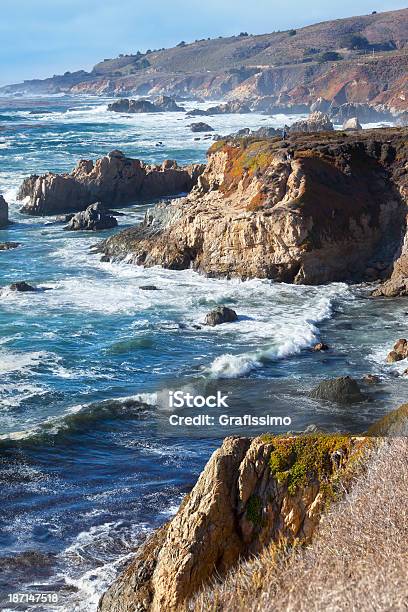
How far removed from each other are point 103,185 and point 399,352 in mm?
35732

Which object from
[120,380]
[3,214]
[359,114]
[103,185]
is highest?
[359,114]

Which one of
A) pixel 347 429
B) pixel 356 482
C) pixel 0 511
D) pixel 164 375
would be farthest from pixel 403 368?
pixel 356 482

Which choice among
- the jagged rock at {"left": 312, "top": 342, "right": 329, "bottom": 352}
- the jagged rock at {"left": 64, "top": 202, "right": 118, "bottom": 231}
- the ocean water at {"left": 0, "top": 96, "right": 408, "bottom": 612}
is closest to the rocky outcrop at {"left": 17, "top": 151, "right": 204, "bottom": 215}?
the jagged rock at {"left": 64, "top": 202, "right": 118, "bottom": 231}

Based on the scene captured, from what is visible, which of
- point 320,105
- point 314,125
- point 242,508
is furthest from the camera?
point 320,105

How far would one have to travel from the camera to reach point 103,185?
202ft

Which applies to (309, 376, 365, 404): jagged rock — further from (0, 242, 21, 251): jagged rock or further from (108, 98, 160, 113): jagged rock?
(108, 98, 160, 113): jagged rock

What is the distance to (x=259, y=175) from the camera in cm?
4419

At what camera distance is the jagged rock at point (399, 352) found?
29775 millimetres

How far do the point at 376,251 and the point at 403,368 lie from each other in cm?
1392

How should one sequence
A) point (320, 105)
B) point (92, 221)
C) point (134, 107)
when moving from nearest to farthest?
point (92, 221) < point (320, 105) < point (134, 107)

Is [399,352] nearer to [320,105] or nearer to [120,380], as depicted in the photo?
[120,380]

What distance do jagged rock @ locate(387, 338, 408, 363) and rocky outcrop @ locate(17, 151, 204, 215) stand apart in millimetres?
34097

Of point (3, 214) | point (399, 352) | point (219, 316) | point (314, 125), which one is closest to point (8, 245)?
point (3, 214)

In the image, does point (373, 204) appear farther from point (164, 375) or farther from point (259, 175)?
point (164, 375)
